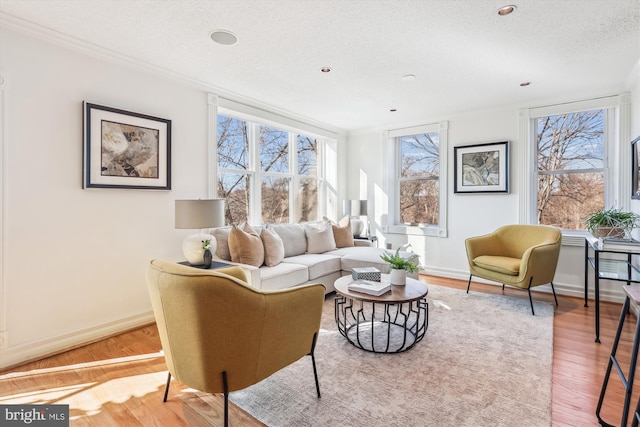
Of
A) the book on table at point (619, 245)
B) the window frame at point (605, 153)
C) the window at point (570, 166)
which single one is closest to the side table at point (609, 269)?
the book on table at point (619, 245)

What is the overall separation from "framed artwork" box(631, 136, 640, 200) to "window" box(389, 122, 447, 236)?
205 centimetres

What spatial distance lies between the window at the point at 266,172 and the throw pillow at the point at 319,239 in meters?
0.64

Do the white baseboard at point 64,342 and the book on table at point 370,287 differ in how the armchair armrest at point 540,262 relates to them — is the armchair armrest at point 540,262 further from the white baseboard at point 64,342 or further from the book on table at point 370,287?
the white baseboard at point 64,342

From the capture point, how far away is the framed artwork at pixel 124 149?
2.80 meters

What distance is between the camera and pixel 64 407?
6.24 ft

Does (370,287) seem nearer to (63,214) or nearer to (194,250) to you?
(194,250)

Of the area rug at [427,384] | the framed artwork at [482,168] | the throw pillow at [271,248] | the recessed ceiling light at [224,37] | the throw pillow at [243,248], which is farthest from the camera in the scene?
the framed artwork at [482,168]

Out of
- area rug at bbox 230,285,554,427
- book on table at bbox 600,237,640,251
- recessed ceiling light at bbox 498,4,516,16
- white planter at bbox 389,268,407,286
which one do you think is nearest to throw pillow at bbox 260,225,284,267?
area rug at bbox 230,285,554,427

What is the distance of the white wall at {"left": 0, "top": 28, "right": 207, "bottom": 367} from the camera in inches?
95.4

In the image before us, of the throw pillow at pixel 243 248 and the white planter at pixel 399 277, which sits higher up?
the throw pillow at pixel 243 248

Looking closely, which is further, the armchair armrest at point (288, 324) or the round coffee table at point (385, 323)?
the round coffee table at point (385, 323)

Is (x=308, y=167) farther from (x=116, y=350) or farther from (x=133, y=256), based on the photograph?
(x=116, y=350)

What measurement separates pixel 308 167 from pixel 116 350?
3641 mm

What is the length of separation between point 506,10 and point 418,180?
3.28 metres
